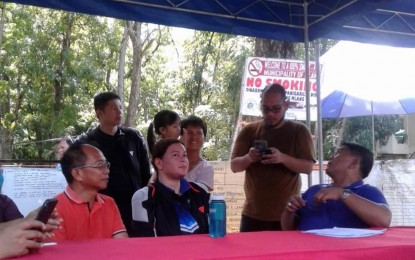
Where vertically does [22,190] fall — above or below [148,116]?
below

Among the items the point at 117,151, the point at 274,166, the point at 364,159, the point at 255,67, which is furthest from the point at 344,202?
the point at 255,67

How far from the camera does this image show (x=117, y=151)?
390cm

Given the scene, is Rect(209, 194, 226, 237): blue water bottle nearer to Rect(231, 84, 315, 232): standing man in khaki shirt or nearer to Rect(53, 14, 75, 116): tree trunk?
Rect(231, 84, 315, 232): standing man in khaki shirt

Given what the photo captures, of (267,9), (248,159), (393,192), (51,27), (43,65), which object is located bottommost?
(393,192)

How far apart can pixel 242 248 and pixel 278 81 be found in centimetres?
545

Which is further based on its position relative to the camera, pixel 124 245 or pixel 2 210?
pixel 2 210

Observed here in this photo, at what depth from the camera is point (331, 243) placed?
6.63 feet

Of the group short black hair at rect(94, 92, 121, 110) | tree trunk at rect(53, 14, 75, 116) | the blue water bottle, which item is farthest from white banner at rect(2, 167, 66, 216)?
tree trunk at rect(53, 14, 75, 116)

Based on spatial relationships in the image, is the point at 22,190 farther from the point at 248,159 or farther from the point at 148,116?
the point at 148,116

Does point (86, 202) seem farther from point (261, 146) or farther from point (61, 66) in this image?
point (61, 66)

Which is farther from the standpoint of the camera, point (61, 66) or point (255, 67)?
point (61, 66)

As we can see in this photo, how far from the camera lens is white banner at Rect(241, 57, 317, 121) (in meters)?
6.79

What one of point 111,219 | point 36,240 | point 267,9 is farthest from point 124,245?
point 267,9

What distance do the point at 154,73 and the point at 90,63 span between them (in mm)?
6237
